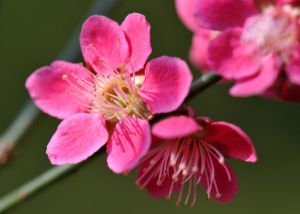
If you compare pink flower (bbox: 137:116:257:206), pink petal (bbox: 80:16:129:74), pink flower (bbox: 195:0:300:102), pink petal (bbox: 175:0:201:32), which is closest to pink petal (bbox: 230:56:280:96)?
pink flower (bbox: 195:0:300:102)

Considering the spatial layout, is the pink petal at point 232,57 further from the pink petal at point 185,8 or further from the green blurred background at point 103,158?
the green blurred background at point 103,158

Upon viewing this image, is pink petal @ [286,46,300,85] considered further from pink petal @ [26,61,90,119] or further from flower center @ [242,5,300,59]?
pink petal @ [26,61,90,119]

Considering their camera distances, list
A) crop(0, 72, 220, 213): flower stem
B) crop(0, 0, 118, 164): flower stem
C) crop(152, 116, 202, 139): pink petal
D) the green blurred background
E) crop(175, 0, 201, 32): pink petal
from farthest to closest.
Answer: the green blurred background
crop(0, 0, 118, 164): flower stem
crop(175, 0, 201, 32): pink petal
crop(0, 72, 220, 213): flower stem
crop(152, 116, 202, 139): pink petal

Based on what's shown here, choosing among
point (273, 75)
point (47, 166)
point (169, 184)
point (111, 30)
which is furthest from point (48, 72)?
point (47, 166)

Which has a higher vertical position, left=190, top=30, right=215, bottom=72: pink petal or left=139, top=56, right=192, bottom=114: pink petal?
left=139, top=56, right=192, bottom=114: pink petal

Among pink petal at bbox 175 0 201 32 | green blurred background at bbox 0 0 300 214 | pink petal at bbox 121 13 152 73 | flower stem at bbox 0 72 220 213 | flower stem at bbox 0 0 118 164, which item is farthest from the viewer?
green blurred background at bbox 0 0 300 214

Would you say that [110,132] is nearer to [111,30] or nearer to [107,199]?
[111,30]
